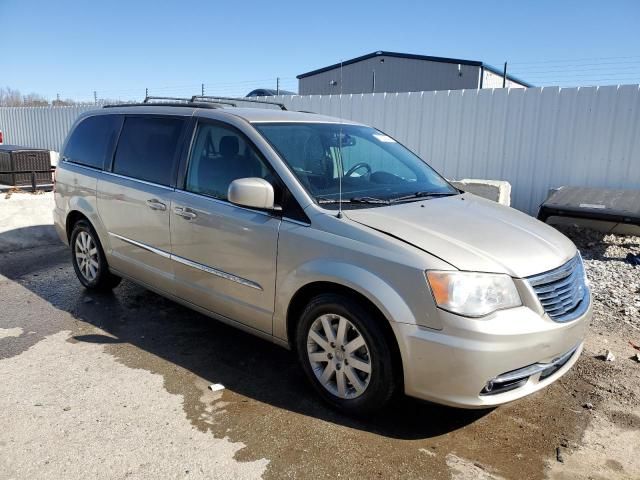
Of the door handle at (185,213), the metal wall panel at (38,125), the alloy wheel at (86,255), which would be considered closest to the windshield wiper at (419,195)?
the door handle at (185,213)

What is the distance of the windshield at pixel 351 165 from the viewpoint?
3.59m

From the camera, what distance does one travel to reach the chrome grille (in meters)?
2.93

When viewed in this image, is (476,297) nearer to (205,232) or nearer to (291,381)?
(291,381)

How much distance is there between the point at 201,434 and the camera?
3.06 meters

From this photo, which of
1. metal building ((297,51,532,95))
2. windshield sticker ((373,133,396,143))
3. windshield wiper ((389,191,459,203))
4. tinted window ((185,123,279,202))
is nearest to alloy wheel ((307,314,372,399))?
windshield wiper ((389,191,459,203))

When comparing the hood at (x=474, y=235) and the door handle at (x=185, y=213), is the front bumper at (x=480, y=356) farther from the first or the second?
the door handle at (x=185, y=213)

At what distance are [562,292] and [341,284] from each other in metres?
1.28

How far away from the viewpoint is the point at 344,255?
10.1 feet

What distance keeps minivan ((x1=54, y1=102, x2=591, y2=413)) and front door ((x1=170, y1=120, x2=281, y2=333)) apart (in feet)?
0.04

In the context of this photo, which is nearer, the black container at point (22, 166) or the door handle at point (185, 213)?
the door handle at point (185, 213)

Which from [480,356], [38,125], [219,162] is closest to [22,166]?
[219,162]

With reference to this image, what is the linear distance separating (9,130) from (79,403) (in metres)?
20.9

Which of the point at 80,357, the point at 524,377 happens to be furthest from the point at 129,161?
the point at 524,377

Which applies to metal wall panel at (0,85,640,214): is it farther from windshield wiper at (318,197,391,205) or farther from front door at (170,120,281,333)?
front door at (170,120,281,333)
